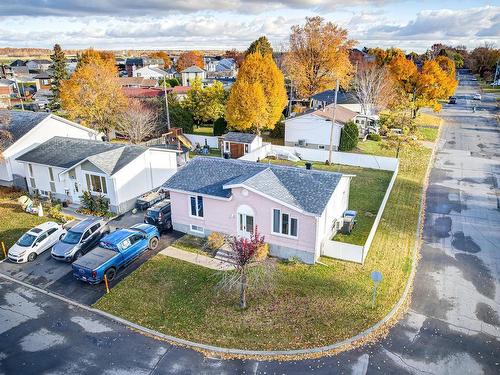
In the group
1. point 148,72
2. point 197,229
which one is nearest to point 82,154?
point 197,229

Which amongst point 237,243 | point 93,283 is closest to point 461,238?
point 237,243

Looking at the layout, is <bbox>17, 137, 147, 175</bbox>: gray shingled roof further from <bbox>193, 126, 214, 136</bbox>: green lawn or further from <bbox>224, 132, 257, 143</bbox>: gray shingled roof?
<bbox>193, 126, 214, 136</bbox>: green lawn

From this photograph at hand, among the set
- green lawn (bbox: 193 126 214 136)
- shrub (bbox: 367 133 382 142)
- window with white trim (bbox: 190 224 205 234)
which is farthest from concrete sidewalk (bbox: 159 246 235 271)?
shrub (bbox: 367 133 382 142)

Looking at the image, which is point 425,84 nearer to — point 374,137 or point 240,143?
point 374,137

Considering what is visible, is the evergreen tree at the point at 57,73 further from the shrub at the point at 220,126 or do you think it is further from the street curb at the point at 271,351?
the street curb at the point at 271,351

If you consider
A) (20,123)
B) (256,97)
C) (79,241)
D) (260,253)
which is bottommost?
(79,241)

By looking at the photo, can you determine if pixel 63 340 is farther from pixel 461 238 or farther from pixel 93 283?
pixel 461 238
